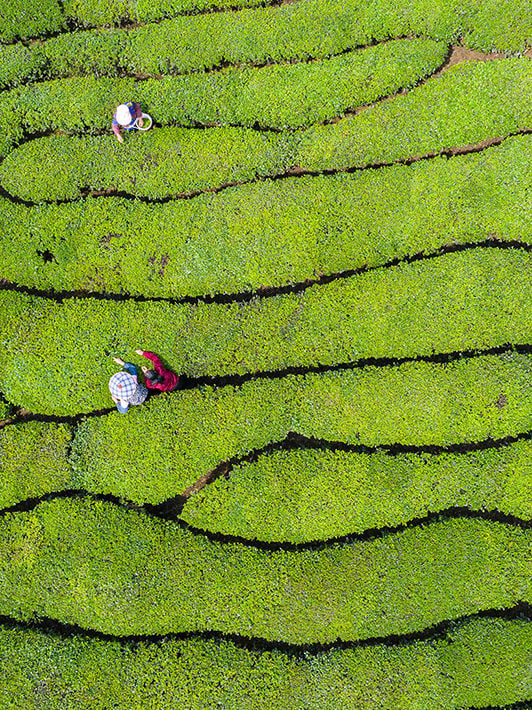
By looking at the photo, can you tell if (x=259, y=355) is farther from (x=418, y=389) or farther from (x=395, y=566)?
(x=395, y=566)

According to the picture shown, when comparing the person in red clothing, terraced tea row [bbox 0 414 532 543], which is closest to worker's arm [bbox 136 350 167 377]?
the person in red clothing

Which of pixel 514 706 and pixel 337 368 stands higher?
pixel 337 368

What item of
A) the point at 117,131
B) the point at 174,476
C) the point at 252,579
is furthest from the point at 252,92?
the point at 252,579

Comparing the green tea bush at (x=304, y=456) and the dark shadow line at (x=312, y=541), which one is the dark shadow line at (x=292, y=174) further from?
the dark shadow line at (x=312, y=541)

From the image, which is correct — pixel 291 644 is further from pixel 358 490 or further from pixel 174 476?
pixel 174 476

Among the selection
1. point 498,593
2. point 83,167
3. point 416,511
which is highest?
point 83,167

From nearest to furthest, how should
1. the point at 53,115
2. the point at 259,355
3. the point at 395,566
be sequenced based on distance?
1. the point at 395,566
2. the point at 259,355
3. the point at 53,115

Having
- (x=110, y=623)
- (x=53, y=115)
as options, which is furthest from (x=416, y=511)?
(x=53, y=115)
